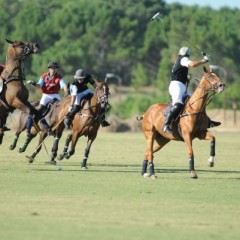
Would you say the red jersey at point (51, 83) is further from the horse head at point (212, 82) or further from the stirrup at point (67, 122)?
the horse head at point (212, 82)

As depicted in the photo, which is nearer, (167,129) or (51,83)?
(167,129)

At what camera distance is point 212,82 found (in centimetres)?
2197

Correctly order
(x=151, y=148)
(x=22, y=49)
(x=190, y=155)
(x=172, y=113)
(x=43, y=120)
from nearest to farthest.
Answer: (x=190, y=155)
(x=172, y=113)
(x=151, y=148)
(x=22, y=49)
(x=43, y=120)

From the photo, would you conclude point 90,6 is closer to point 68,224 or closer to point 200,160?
point 200,160

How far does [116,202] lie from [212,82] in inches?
242

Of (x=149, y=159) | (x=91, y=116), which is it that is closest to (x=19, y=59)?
(x=91, y=116)

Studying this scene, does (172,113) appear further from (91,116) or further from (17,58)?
(17,58)

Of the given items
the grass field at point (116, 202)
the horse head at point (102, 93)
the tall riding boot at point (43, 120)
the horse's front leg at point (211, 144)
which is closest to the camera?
the grass field at point (116, 202)

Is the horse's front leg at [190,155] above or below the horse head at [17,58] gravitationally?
below

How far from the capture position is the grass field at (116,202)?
13.2 m

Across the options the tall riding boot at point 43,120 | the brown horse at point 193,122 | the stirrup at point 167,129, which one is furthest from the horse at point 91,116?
the stirrup at point 167,129

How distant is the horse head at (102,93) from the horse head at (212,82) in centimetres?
355

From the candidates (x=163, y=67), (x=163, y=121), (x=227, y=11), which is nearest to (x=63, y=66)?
(x=163, y=67)

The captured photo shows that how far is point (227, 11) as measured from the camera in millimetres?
141125
